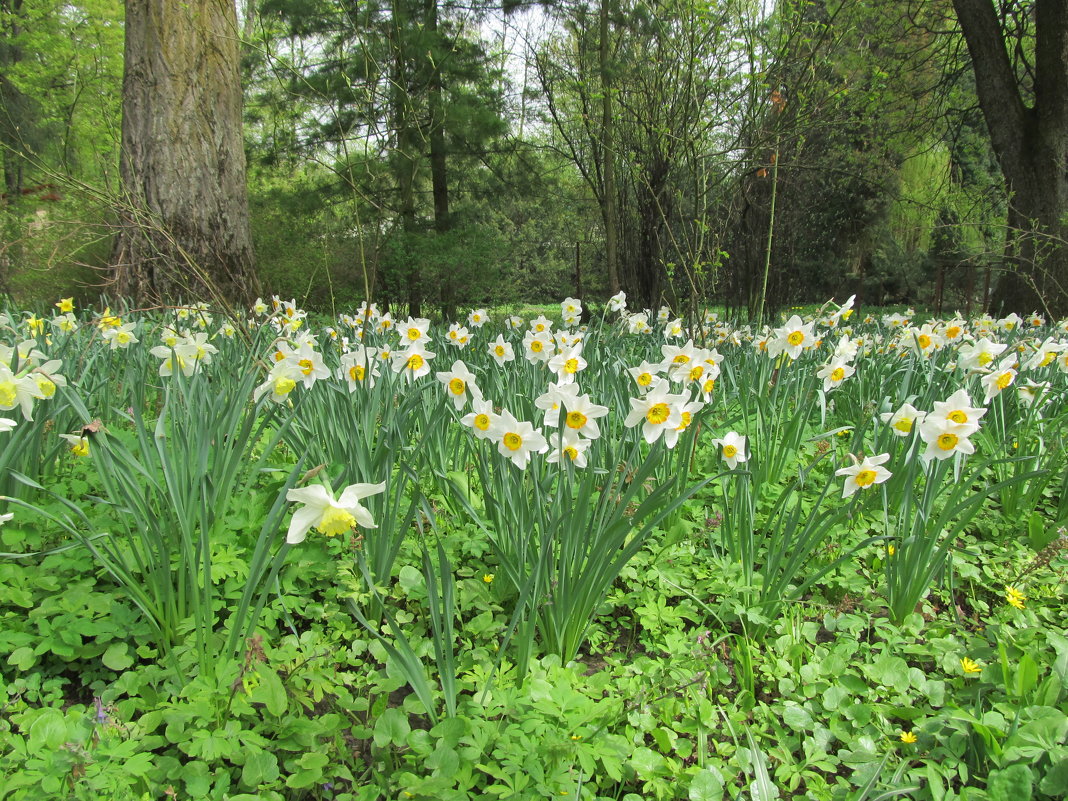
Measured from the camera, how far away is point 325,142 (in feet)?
30.0

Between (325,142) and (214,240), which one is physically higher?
(325,142)

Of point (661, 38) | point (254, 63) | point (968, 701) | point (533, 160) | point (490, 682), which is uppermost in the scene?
point (254, 63)

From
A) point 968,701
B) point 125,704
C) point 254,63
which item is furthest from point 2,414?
point 254,63

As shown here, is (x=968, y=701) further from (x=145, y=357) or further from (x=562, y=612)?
(x=145, y=357)

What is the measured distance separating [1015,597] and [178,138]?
649cm

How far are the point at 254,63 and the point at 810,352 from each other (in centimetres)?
938

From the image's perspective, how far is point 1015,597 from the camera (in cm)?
165

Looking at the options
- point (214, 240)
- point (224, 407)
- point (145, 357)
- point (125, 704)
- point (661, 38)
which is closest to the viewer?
point (125, 704)

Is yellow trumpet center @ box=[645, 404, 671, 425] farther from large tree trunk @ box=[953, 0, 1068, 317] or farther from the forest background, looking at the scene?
large tree trunk @ box=[953, 0, 1068, 317]

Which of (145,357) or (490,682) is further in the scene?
(145,357)

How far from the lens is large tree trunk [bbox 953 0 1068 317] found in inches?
249

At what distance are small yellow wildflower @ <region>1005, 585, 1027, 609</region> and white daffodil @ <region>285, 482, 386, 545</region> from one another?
5.75 ft

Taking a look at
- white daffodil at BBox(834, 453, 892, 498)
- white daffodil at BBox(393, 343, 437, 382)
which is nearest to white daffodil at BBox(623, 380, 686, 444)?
white daffodil at BBox(834, 453, 892, 498)

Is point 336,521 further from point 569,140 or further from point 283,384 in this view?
point 569,140
